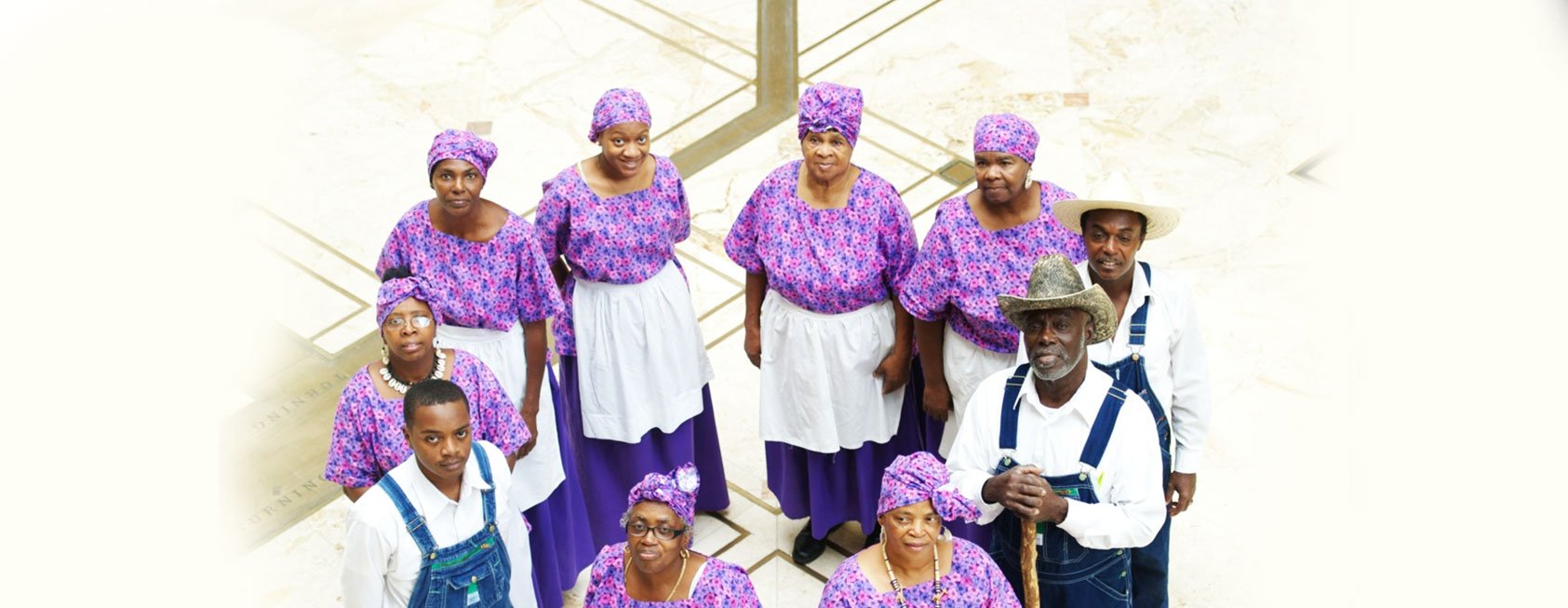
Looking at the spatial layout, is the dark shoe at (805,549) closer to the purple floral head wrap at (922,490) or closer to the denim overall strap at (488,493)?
the denim overall strap at (488,493)

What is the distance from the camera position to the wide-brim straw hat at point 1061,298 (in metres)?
4.16

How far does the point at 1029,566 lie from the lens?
4273 mm

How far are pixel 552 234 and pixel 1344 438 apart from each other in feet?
9.26

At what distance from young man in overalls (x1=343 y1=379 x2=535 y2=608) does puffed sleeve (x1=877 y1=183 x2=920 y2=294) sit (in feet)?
4.50

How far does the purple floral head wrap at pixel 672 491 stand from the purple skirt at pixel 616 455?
1.47 meters

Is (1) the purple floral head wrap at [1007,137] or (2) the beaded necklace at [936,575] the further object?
(1) the purple floral head wrap at [1007,137]

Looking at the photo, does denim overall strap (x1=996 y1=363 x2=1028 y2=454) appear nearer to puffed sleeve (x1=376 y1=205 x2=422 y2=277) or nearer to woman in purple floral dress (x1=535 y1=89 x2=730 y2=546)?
woman in purple floral dress (x1=535 y1=89 x2=730 y2=546)

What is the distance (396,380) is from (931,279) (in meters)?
1.46

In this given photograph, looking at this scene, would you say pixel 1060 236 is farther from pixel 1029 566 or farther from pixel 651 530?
pixel 651 530

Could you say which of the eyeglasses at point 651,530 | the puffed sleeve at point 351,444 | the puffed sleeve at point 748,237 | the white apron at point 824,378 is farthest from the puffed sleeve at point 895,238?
the puffed sleeve at point 351,444


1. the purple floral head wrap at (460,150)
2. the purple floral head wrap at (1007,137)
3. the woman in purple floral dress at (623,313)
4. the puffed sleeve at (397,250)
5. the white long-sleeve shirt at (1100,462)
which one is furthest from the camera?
the woman in purple floral dress at (623,313)

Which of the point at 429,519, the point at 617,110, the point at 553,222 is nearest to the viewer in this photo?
the point at 429,519

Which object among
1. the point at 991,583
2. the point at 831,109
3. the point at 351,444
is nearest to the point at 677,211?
the point at 831,109

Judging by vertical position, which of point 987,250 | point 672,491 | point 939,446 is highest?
point 987,250
